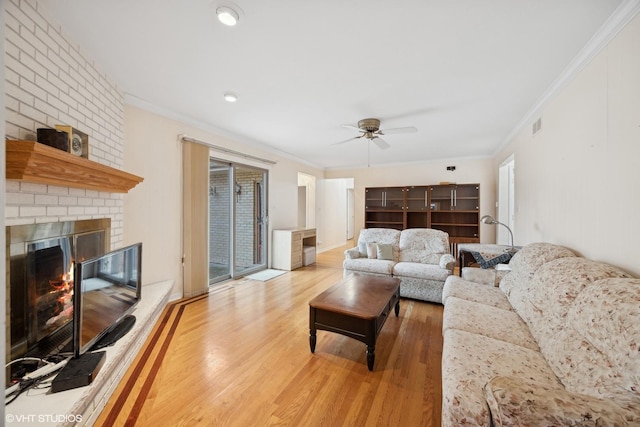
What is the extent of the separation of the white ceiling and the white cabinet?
7.92 feet

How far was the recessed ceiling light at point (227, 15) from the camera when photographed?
151 cm

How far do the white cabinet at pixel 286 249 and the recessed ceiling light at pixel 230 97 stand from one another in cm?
278

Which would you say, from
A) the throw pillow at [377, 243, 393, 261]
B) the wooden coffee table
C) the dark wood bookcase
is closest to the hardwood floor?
the wooden coffee table

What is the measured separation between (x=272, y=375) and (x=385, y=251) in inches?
102

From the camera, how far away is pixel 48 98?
5.50 feet

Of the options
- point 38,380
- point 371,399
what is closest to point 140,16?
point 38,380

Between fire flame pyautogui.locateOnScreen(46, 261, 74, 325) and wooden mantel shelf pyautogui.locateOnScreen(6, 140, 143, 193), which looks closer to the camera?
wooden mantel shelf pyautogui.locateOnScreen(6, 140, 143, 193)

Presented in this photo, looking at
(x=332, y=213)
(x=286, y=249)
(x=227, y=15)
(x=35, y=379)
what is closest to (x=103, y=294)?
(x=35, y=379)

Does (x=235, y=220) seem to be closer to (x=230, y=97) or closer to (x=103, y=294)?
(x=230, y=97)

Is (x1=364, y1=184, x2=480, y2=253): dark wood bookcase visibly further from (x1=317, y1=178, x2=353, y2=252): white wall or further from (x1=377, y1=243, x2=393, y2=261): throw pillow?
(x1=377, y1=243, x2=393, y2=261): throw pillow

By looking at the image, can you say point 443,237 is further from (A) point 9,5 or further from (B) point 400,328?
(A) point 9,5

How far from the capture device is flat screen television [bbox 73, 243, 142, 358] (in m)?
1.49

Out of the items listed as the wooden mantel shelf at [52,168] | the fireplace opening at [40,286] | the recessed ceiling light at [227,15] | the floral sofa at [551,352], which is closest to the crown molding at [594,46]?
the floral sofa at [551,352]

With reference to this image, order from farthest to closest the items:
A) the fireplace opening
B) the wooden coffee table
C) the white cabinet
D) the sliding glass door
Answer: the white cabinet → the sliding glass door → the wooden coffee table → the fireplace opening
